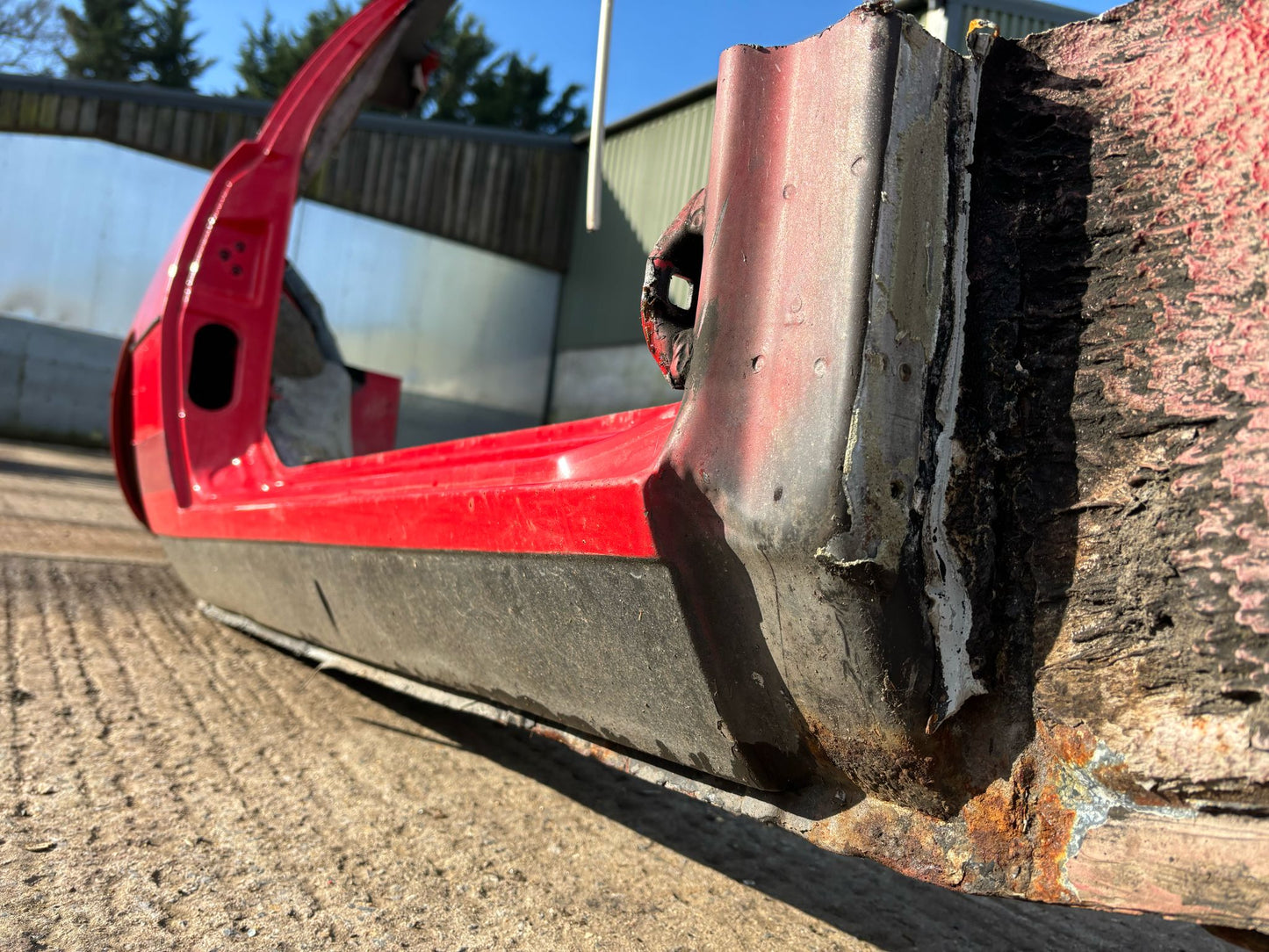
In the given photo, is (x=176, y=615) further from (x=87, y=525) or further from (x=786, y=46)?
(x=786, y=46)

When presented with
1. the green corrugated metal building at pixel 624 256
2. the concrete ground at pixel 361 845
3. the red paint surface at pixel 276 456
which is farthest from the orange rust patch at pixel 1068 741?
the green corrugated metal building at pixel 624 256

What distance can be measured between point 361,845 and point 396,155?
10987 mm

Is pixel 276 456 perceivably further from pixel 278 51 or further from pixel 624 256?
pixel 278 51

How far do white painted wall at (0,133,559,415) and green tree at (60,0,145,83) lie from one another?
18197 mm

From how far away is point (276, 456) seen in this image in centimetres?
245

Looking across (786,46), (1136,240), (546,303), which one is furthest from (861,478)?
(546,303)

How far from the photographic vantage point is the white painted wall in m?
9.57

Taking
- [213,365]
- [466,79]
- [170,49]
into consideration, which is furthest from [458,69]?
[213,365]

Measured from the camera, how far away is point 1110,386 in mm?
854

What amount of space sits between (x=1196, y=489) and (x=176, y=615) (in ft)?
8.94

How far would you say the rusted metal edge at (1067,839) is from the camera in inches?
29.1

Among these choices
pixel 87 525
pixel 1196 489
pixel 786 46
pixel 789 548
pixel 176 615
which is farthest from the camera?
pixel 87 525

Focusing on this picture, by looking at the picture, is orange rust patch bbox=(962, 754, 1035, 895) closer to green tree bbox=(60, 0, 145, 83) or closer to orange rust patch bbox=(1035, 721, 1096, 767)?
orange rust patch bbox=(1035, 721, 1096, 767)

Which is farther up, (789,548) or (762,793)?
(789,548)
